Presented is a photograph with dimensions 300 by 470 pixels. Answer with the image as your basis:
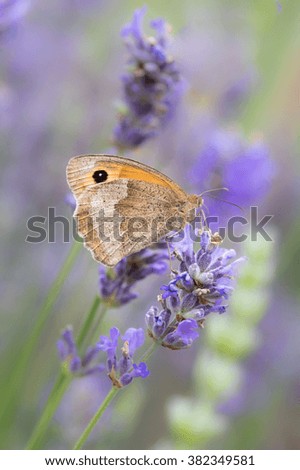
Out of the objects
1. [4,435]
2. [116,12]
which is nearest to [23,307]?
[4,435]

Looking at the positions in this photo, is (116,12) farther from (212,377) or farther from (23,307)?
(212,377)

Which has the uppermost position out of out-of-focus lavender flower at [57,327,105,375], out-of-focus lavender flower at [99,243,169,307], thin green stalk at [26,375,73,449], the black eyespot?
the black eyespot

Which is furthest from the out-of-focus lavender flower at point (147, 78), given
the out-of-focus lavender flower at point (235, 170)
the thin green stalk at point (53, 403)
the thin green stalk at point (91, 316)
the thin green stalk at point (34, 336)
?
the thin green stalk at point (53, 403)

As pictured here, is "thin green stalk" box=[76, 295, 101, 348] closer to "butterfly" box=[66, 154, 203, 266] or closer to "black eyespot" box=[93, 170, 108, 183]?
"butterfly" box=[66, 154, 203, 266]

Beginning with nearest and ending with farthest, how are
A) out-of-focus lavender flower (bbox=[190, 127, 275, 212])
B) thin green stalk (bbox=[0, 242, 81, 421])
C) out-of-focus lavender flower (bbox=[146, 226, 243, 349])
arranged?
out-of-focus lavender flower (bbox=[146, 226, 243, 349])
thin green stalk (bbox=[0, 242, 81, 421])
out-of-focus lavender flower (bbox=[190, 127, 275, 212])

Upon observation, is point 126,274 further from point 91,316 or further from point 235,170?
point 235,170

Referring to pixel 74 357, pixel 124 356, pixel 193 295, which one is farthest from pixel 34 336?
pixel 193 295

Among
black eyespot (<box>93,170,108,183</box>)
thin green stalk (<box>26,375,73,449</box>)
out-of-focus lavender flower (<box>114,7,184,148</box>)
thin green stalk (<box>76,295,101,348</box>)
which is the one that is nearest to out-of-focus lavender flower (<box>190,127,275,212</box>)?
out-of-focus lavender flower (<box>114,7,184,148</box>)

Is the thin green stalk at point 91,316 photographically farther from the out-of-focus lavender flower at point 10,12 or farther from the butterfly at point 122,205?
the out-of-focus lavender flower at point 10,12
